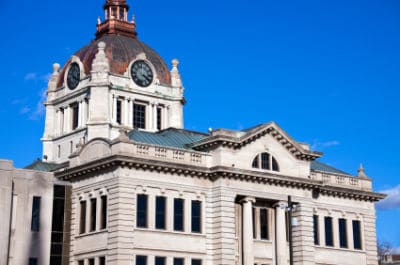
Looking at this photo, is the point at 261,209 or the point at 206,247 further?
the point at 261,209

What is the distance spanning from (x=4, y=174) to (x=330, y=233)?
94.6ft

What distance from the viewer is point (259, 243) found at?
215ft

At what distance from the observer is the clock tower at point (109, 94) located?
249 ft

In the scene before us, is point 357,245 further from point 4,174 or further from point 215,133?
point 4,174

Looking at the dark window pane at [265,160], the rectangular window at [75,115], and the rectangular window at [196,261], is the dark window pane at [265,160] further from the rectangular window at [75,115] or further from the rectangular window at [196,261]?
the rectangular window at [75,115]

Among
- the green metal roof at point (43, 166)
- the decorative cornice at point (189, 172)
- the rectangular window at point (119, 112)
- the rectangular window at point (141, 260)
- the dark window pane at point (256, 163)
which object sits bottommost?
the rectangular window at point (141, 260)

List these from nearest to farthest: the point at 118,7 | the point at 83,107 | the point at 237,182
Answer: the point at 237,182, the point at 83,107, the point at 118,7

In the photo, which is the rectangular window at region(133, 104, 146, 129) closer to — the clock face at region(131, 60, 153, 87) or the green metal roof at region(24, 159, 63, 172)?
the clock face at region(131, 60, 153, 87)

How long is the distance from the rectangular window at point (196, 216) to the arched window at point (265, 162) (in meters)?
6.05

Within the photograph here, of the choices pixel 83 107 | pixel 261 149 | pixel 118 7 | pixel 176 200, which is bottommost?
pixel 176 200

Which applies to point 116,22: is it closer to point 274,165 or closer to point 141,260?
point 274,165

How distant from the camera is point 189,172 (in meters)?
62.3

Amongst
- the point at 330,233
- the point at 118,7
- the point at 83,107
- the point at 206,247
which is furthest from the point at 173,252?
the point at 118,7

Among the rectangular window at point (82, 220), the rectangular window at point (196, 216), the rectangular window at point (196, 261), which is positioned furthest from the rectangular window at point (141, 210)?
the rectangular window at point (82, 220)
